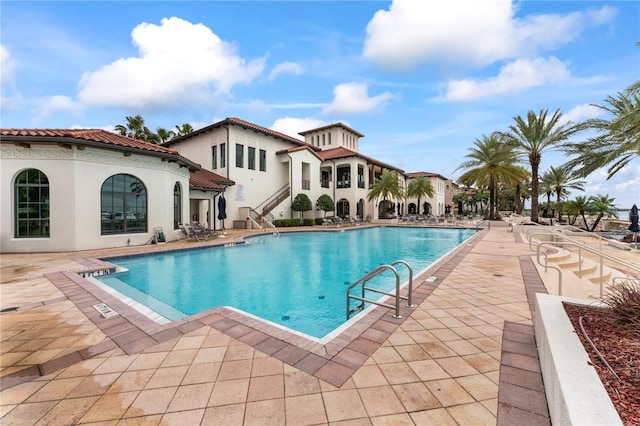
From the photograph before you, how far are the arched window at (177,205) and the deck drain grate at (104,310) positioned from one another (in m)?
10.5

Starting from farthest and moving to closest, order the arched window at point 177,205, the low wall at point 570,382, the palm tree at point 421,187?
the palm tree at point 421,187 < the arched window at point 177,205 < the low wall at point 570,382

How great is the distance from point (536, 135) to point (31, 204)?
1102 inches

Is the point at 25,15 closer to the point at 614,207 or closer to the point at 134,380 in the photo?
the point at 134,380

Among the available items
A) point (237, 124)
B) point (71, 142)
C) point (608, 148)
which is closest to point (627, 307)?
point (608, 148)

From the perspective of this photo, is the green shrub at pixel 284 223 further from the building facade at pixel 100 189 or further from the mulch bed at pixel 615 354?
the mulch bed at pixel 615 354

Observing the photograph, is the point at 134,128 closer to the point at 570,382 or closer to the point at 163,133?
the point at 163,133

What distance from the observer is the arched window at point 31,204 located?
1048 centimetres

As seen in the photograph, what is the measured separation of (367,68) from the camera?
50.8 feet

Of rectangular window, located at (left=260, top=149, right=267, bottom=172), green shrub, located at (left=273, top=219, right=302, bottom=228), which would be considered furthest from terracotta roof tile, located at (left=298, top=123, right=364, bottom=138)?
green shrub, located at (left=273, top=219, right=302, bottom=228)

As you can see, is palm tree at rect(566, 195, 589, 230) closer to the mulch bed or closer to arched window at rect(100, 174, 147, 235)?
the mulch bed

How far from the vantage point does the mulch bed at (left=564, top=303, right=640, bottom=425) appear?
5.74 feet

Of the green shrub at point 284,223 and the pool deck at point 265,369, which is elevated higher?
the green shrub at point 284,223

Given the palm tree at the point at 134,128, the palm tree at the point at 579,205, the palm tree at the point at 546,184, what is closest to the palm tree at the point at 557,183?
the palm tree at the point at 546,184

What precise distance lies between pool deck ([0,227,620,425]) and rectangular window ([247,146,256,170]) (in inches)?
751
